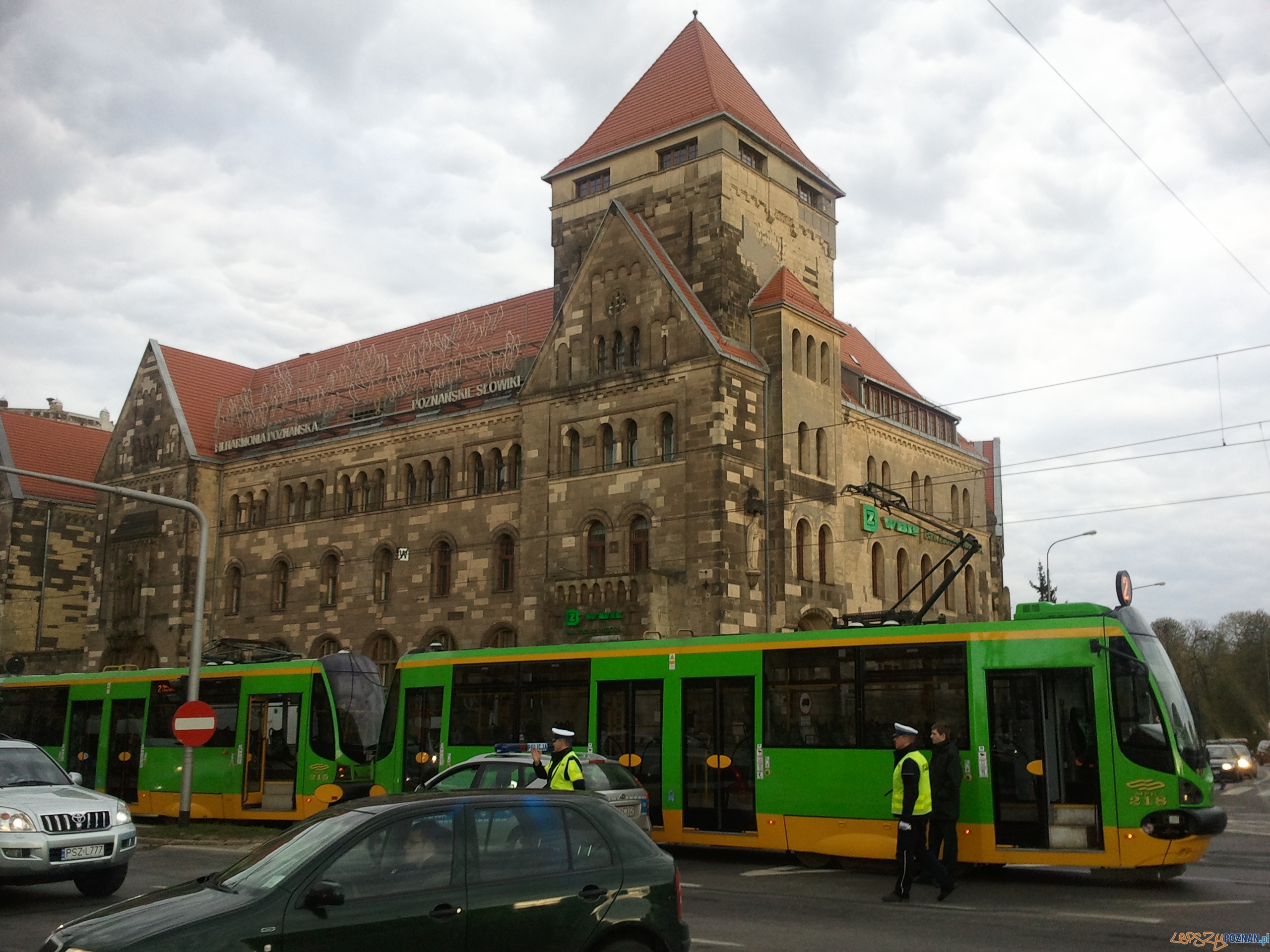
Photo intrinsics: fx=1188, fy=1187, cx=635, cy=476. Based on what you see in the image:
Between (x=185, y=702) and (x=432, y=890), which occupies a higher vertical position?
(x=185, y=702)

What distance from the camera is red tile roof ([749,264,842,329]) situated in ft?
121

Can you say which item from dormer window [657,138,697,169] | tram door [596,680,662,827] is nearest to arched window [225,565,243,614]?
dormer window [657,138,697,169]

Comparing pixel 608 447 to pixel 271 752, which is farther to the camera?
pixel 608 447

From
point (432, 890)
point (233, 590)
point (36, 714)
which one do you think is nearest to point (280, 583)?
point (233, 590)

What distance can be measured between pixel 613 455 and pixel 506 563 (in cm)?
576

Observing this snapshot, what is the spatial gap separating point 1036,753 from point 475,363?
3149cm

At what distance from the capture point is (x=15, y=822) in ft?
42.4

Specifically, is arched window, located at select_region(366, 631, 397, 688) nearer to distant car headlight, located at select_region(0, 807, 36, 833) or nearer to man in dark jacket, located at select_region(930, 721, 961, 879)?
distant car headlight, located at select_region(0, 807, 36, 833)

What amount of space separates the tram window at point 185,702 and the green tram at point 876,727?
6085 mm

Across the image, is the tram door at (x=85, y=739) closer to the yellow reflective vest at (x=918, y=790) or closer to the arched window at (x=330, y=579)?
the arched window at (x=330, y=579)

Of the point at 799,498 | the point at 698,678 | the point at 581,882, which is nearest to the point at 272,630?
the point at 799,498

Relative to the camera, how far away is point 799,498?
35625mm

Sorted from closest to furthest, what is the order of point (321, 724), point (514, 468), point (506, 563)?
point (321, 724), point (506, 563), point (514, 468)

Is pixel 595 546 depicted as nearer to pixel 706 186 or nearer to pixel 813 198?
pixel 706 186
